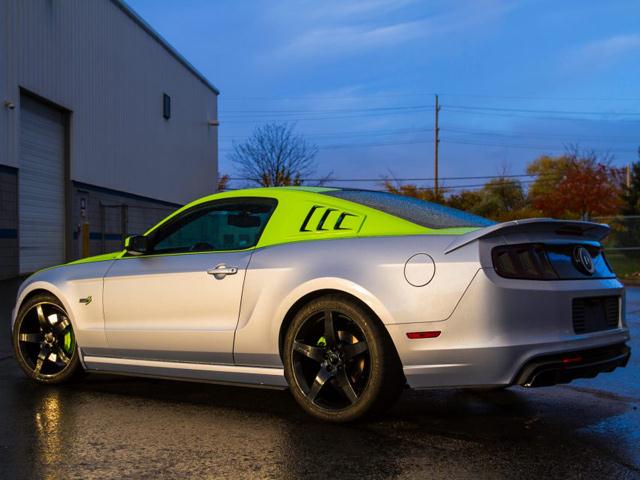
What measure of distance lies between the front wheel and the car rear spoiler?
25.9 inches

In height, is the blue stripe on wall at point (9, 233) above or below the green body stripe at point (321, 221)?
below

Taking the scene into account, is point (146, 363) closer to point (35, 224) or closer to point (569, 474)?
point (569, 474)

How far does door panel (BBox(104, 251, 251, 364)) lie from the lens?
459 cm

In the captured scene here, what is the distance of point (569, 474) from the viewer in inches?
130

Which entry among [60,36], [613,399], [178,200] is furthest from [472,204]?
[613,399]

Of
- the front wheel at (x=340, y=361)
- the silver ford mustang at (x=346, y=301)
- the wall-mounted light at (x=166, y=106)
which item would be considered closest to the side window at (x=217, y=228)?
the silver ford mustang at (x=346, y=301)

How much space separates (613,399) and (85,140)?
65.2 feet

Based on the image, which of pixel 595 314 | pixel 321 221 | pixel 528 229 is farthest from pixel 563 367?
pixel 321 221

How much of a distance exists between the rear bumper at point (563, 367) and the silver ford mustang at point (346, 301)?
0.03ft

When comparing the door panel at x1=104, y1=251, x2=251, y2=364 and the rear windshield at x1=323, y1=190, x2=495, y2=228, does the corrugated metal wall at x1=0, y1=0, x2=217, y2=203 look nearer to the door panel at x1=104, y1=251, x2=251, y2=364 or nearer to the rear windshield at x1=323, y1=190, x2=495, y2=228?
the door panel at x1=104, y1=251, x2=251, y2=364

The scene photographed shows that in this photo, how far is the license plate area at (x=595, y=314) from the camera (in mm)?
4031

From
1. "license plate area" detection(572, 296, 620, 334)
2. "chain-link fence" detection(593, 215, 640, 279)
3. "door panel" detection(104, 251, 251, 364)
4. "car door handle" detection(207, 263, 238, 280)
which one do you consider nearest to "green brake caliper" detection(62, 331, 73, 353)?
"door panel" detection(104, 251, 251, 364)

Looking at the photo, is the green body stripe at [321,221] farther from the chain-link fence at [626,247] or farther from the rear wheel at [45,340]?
the chain-link fence at [626,247]

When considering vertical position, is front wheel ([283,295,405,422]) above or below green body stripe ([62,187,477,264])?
below
